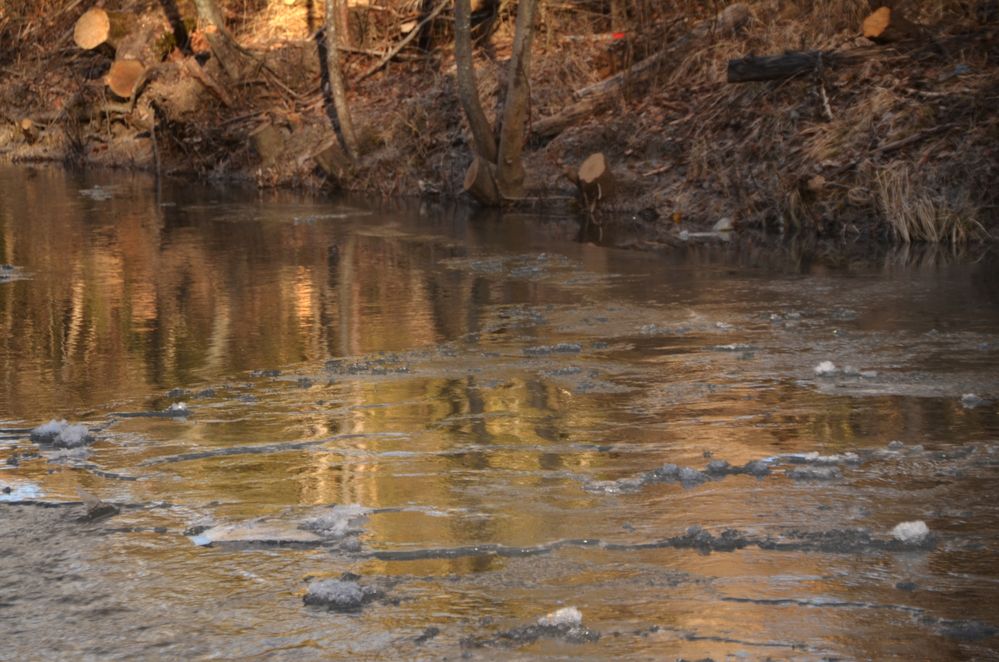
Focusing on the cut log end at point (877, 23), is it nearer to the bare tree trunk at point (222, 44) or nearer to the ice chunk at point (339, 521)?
the ice chunk at point (339, 521)

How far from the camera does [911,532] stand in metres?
5.02

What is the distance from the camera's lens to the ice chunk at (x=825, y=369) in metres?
7.87

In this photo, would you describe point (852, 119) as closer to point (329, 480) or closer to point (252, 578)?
point (329, 480)

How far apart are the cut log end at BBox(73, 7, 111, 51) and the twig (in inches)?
284

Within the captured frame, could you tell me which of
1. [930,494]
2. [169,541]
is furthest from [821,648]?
[169,541]

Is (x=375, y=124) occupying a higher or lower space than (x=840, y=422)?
higher

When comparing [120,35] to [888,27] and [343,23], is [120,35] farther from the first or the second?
[888,27]

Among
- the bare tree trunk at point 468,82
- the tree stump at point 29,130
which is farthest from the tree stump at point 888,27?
the tree stump at point 29,130

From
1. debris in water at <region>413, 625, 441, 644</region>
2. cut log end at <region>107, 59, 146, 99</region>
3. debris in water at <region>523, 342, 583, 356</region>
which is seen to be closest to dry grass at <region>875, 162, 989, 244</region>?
debris in water at <region>523, 342, 583, 356</region>

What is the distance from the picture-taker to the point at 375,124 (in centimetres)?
2391

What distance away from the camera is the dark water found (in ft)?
14.3

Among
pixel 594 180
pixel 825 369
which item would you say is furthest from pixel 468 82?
pixel 825 369

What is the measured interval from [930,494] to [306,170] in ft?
63.6

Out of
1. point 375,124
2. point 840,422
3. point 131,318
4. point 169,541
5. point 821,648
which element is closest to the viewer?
point 821,648
